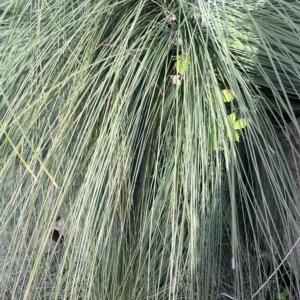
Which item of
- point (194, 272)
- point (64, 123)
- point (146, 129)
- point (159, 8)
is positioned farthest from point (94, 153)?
point (159, 8)

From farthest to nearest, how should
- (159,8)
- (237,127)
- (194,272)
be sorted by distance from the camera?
1. (159,8)
2. (237,127)
3. (194,272)

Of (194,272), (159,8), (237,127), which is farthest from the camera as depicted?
(159,8)

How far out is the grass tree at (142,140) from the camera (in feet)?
2.70

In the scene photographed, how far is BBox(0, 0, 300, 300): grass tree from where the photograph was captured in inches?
32.4

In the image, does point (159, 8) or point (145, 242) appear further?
point (159, 8)

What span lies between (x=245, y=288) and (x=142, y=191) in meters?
0.35

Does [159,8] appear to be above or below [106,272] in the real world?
above

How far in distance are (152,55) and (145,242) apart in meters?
0.42

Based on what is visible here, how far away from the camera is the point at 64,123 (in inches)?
32.7

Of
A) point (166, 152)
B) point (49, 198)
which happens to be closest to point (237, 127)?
point (166, 152)

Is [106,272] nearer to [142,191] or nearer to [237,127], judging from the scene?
[142,191]

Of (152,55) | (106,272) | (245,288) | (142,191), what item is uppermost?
(152,55)

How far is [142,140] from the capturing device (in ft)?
3.05

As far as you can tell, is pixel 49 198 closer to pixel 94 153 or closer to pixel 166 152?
pixel 94 153
